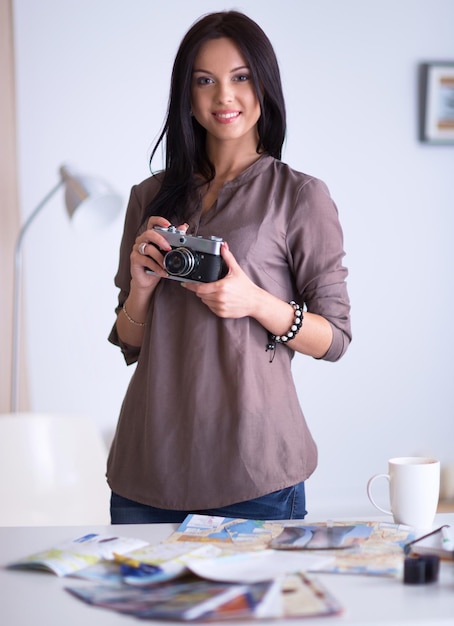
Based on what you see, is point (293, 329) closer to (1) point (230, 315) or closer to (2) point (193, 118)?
(1) point (230, 315)

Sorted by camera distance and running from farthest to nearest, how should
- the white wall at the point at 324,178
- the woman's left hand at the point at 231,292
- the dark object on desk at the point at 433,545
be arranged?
the white wall at the point at 324,178 → the woman's left hand at the point at 231,292 → the dark object on desk at the point at 433,545

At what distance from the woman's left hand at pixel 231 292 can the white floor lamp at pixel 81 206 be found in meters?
1.36

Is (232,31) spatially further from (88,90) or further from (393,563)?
(88,90)

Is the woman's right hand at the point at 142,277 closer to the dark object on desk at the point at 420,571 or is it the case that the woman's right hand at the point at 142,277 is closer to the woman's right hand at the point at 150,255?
the woman's right hand at the point at 150,255

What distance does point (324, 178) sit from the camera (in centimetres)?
321

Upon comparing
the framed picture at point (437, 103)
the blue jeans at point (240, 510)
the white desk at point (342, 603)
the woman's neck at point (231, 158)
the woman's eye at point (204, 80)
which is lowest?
the blue jeans at point (240, 510)

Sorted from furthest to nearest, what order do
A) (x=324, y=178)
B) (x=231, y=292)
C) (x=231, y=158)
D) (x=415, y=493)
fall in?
(x=324, y=178) < (x=231, y=158) < (x=231, y=292) < (x=415, y=493)

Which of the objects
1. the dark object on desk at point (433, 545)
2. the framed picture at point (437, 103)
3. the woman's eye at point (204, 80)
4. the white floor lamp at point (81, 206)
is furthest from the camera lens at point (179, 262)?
the framed picture at point (437, 103)

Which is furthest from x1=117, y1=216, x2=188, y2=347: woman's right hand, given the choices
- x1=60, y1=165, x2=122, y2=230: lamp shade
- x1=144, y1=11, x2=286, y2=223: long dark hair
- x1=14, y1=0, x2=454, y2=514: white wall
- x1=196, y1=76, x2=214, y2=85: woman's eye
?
x1=14, y1=0, x2=454, y2=514: white wall

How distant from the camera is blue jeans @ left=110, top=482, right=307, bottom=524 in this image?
125cm

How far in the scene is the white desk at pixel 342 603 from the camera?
741mm

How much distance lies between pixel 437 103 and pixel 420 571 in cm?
268

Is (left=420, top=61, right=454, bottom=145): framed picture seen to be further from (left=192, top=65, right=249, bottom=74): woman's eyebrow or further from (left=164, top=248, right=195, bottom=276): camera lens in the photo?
(left=164, top=248, right=195, bottom=276): camera lens

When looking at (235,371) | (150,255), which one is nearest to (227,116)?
(150,255)
